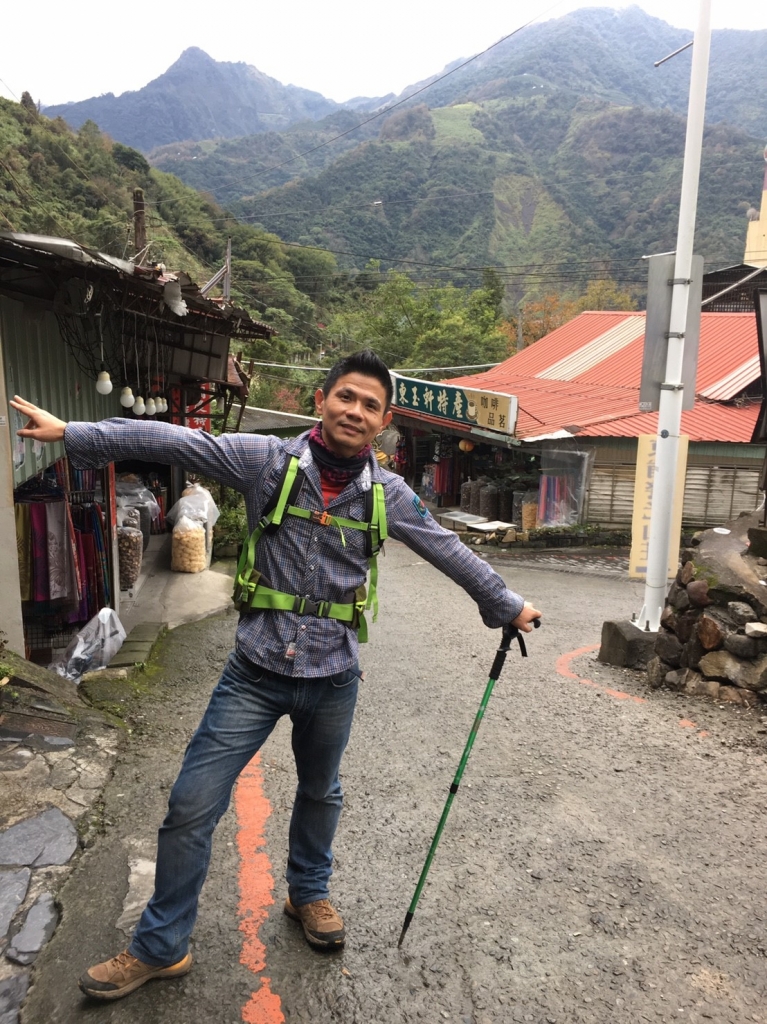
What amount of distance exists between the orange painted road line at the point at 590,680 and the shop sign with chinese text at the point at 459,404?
1072cm

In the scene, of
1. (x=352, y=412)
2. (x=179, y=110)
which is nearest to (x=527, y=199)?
(x=352, y=412)

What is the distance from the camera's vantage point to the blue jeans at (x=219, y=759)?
2.52 metres

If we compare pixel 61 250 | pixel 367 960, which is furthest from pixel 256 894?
pixel 61 250

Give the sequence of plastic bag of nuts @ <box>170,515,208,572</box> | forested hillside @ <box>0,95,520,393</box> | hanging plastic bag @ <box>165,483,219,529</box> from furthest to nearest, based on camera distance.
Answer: forested hillside @ <box>0,95,520,393</box> < hanging plastic bag @ <box>165,483,219,529</box> < plastic bag of nuts @ <box>170,515,208,572</box>

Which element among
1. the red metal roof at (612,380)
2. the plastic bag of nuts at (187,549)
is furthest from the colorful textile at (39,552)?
the red metal roof at (612,380)

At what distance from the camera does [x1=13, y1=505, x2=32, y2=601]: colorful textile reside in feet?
21.5

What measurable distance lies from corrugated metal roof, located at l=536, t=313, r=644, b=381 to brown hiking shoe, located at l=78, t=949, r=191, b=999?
2384cm

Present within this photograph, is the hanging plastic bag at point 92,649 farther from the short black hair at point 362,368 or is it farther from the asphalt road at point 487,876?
the short black hair at point 362,368

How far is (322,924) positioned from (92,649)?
4.50m

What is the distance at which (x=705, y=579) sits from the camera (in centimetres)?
622

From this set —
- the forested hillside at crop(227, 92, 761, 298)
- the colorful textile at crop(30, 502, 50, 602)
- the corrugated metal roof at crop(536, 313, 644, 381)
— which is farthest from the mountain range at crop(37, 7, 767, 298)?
the colorful textile at crop(30, 502, 50, 602)

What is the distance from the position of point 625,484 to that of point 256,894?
16598 mm

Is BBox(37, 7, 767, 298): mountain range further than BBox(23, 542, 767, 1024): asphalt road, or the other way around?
BBox(37, 7, 767, 298): mountain range

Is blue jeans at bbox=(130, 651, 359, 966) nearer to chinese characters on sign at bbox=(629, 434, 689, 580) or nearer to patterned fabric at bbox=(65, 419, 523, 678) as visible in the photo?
patterned fabric at bbox=(65, 419, 523, 678)
